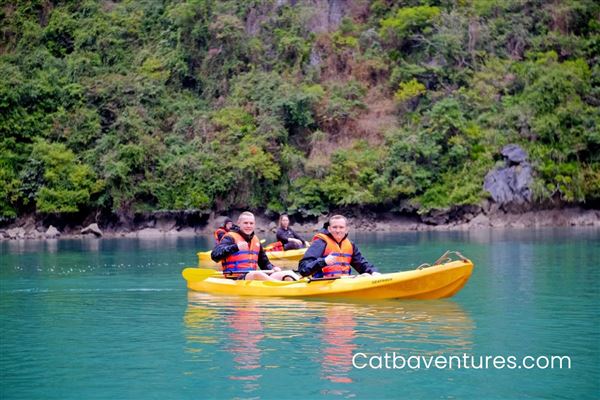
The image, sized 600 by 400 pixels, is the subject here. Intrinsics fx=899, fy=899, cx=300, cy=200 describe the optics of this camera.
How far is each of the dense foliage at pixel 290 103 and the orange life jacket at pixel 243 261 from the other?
1063 inches

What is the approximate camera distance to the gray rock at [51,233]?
1683 inches

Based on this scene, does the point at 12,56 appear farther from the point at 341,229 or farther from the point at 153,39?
the point at 341,229

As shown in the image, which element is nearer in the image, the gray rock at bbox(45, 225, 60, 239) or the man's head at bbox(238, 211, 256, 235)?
the man's head at bbox(238, 211, 256, 235)

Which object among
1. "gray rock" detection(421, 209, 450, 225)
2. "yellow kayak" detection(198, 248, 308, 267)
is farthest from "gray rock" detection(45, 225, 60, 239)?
"yellow kayak" detection(198, 248, 308, 267)

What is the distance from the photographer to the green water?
8.79m

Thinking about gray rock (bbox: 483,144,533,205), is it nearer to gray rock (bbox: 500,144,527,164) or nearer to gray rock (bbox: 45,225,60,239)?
gray rock (bbox: 500,144,527,164)

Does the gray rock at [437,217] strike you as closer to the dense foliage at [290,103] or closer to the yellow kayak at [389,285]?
the dense foliage at [290,103]

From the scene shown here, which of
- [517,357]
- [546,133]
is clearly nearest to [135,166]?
[546,133]

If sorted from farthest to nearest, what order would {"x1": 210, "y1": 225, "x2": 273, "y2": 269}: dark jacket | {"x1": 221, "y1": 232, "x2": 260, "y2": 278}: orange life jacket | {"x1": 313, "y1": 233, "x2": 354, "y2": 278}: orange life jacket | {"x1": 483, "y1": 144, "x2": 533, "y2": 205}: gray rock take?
{"x1": 483, "y1": 144, "x2": 533, "y2": 205}: gray rock < {"x1": 221, "y1": 232, "x2": 260, "y2": 278}: orange life jacket < {"x1": 210, "y1": 225, "x2": 273, "y2": 269}: dark jacket < {"x1": 313, "y1": 233, "x2": 354, "y2": 278}: orange life jacket

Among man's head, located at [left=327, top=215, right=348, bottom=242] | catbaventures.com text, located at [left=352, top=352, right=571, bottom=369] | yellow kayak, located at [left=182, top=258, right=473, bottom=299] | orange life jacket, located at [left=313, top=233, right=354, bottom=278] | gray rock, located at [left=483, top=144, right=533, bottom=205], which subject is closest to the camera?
catbaventures.com text, located at [left=352, top=352, right=571, bottom=369]

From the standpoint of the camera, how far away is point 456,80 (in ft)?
153

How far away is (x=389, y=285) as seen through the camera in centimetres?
1420

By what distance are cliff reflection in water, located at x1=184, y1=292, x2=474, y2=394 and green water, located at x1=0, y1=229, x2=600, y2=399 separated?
16 millimetres

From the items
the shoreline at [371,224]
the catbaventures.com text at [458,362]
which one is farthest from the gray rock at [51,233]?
the catbaventures.com text at [458,362]
